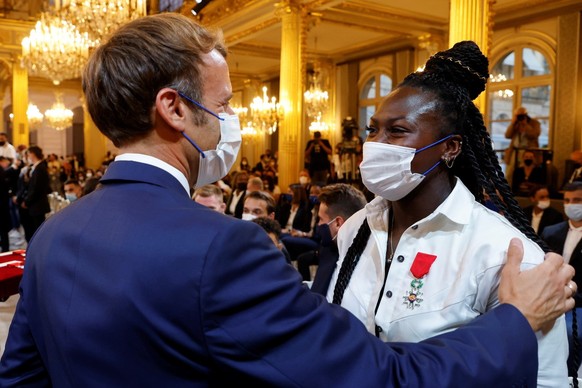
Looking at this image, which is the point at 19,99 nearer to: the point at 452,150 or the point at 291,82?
the point at 291,82

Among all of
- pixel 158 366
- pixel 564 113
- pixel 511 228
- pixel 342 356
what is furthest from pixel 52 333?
pixel 564 113

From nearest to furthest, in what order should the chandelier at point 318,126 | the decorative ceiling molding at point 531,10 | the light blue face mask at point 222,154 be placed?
the light blue face mask at point 222,154 → the decorative ceiling molding at point 531,10 → the chandelier at point 318,126

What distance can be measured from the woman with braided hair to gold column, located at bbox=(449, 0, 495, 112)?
576 centimetres

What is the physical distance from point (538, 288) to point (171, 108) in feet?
2.87

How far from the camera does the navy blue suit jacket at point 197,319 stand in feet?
2.91

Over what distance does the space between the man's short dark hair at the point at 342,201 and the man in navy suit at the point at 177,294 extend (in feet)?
9.92

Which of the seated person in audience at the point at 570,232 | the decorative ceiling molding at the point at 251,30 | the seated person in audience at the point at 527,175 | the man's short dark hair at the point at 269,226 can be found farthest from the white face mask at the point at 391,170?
the decorative ceiling molding at the point at 251,30

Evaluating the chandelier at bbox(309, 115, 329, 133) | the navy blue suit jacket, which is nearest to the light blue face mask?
the navy blue suit jacket

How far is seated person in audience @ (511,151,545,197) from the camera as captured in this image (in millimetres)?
9266

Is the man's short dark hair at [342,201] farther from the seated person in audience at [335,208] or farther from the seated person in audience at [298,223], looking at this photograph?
the seated person in audience at [298,223]

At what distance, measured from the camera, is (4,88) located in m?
23.8

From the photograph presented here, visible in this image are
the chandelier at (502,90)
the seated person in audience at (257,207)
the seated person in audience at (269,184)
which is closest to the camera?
the seated person in audience at (257,207)

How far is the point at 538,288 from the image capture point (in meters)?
1.13

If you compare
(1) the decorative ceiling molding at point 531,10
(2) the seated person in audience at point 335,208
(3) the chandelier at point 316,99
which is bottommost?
(2) the seated person in audience at point 335,208
